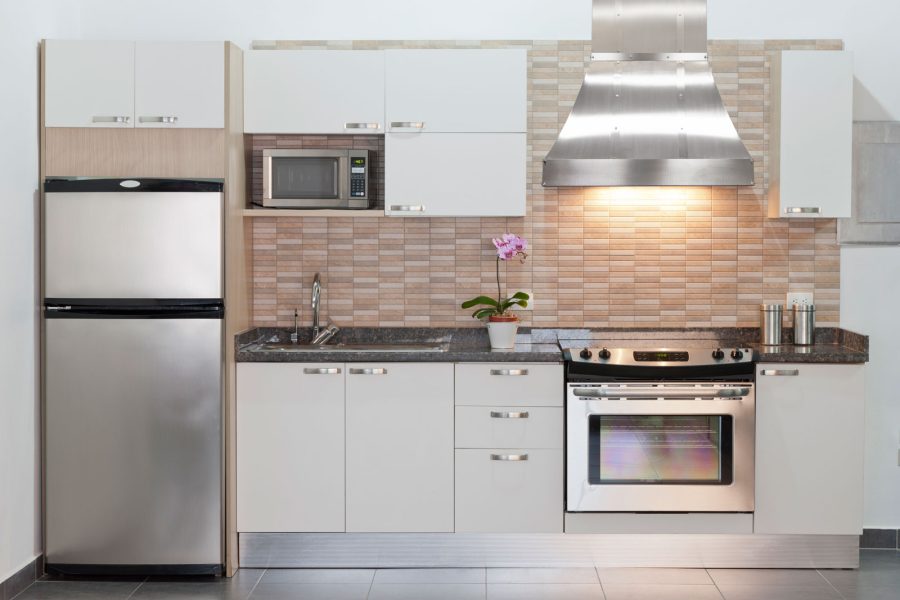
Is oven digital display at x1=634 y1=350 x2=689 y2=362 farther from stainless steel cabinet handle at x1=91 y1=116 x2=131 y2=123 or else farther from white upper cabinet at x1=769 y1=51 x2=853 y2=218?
stainless steel cabinet handle at x1=91 y1=116 x2=131 y2=123

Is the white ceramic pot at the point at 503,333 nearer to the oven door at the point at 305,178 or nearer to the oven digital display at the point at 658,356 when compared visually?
the oven digital display at the point at 658,356

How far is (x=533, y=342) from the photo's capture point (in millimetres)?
4059

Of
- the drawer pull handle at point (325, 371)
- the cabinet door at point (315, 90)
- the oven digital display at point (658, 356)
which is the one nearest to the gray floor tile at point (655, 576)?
the oven digital display at point (658, 356)

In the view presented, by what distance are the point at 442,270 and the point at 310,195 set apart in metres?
0.71

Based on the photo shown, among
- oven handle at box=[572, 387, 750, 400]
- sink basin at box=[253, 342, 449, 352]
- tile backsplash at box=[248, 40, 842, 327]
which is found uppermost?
tile backsplash at box=[248, 40, 842, 327]

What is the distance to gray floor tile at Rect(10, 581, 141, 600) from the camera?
339 centimetres

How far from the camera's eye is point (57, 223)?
3.50 meters

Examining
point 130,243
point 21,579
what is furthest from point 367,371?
point 21,579

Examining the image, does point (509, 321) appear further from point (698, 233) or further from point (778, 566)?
point (778, 566)

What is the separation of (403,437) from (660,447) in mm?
1050

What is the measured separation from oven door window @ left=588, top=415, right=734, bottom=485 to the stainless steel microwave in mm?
1415

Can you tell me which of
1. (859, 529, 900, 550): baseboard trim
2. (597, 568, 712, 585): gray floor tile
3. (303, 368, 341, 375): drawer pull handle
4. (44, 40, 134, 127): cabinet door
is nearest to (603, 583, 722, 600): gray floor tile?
(597, 568, 712, 585): gray floor tile

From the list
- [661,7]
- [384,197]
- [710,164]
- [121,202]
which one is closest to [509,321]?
[384,197]

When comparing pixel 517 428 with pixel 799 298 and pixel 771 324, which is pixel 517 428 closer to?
pixel 771 324
